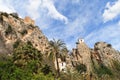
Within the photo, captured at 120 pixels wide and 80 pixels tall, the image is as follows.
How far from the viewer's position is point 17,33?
127750 mm

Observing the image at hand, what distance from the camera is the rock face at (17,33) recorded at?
398ft

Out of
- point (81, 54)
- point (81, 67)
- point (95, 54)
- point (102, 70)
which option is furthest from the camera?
point (95, 54)

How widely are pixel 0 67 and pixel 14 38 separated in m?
59.4

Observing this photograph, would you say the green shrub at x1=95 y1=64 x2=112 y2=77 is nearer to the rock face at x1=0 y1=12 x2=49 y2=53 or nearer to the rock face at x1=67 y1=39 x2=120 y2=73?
the rock face at x1=67 y1=39 x2=120 y2=73

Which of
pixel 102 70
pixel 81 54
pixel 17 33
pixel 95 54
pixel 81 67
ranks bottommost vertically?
pixel 102 70

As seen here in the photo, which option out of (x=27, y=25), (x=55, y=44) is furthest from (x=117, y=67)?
(x=55, y=44)

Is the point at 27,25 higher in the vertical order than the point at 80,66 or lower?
higher

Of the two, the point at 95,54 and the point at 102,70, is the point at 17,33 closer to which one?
the point at 102,70

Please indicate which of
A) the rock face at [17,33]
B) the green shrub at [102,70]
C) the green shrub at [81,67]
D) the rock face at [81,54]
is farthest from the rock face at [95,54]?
the rock face at [17,33]

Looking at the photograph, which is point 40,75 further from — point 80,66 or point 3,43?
point 80,66

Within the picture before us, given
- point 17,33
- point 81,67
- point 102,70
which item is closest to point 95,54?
point 81,67

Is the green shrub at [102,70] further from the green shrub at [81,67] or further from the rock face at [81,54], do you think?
the green shrub at [81,67]

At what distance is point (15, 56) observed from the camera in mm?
67125

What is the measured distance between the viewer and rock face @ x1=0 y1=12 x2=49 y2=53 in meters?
121
